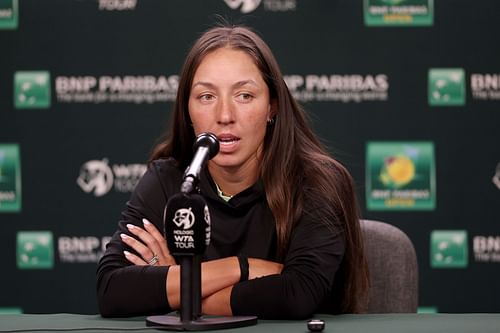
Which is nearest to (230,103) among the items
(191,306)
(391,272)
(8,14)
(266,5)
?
(391,272)

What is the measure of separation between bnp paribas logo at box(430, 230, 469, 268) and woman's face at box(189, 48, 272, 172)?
211 cm

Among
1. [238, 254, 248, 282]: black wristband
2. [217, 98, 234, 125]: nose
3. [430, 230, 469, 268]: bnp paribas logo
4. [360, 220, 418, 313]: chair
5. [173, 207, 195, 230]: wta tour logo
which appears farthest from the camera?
[430, 230, 469, 268]: bnp paribas logo

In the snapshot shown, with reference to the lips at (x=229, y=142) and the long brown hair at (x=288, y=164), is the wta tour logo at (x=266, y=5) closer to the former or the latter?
the long brown hair at (x=288, y=164)

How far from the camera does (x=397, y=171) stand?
5043mm

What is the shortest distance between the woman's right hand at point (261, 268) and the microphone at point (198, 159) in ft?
2.08

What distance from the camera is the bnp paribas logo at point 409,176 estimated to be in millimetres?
5016

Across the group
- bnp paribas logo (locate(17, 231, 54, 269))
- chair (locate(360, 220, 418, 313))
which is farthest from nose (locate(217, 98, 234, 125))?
bnp paribas logo (locate(17, 231, 54, 269))

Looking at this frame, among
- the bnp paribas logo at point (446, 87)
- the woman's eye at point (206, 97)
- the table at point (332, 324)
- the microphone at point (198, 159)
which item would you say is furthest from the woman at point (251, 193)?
the bnp paribas logo at point (446, 87)

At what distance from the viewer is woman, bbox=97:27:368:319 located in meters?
2.93

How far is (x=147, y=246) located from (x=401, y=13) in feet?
8.10

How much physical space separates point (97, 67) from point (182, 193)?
3.02m

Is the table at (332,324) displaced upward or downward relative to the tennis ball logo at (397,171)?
downward

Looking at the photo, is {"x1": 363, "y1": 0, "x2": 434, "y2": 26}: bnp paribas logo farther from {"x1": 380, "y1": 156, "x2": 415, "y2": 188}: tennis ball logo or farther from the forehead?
the forehead

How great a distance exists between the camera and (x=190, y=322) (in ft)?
7.59
